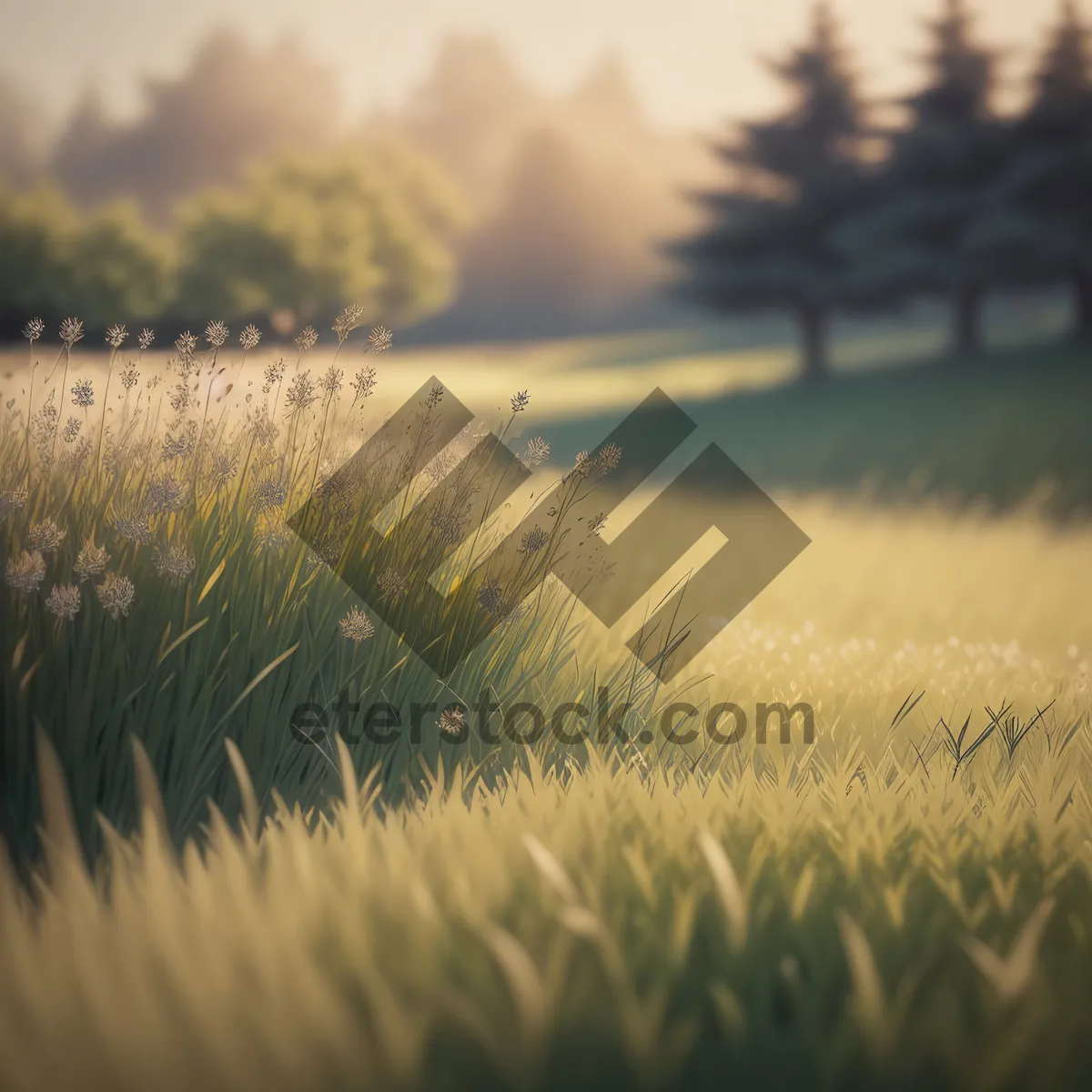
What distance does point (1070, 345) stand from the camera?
22219mm

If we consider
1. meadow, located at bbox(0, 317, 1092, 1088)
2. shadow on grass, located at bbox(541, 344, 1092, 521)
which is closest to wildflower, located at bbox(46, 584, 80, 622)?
meadow, located at bbox(0, 317, 1092, 1088)

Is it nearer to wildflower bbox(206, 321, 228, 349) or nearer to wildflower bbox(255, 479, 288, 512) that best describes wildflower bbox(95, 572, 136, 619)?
wildflower bbox(255, 479, 288, 512)

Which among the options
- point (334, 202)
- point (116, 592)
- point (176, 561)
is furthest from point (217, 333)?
point (334, 202)

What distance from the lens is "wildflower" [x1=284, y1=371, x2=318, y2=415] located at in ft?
10.6

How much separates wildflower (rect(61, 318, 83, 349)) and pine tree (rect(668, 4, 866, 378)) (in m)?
24.7

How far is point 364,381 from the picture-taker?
3240 mm

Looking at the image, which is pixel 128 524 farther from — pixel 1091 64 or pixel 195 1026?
pixel 1091 64

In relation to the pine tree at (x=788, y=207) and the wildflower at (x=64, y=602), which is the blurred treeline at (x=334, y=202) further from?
the wildflower at (x=64, y=602)

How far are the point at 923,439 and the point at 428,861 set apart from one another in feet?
57.2

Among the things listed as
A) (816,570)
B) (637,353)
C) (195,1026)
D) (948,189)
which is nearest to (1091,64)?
(948,189)

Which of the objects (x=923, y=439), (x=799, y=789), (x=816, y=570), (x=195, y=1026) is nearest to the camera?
(x=195, y=1026)

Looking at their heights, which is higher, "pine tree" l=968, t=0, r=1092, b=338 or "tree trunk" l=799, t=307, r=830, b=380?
"pine tree" l=968, t=0, r=1092, b=338

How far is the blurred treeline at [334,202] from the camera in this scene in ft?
115

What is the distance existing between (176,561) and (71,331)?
0.76m
